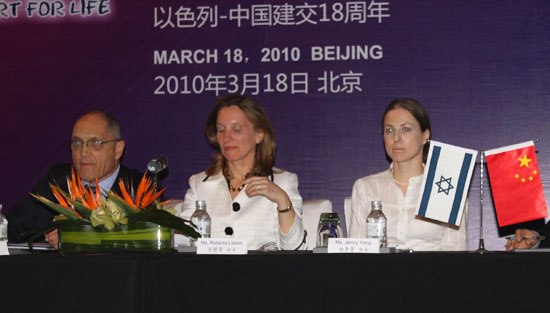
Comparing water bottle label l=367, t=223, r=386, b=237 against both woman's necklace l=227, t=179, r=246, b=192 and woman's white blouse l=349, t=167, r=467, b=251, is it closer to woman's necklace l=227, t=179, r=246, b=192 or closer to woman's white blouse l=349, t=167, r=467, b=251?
woman's white blouse l=349, t=167, r=467, b=251

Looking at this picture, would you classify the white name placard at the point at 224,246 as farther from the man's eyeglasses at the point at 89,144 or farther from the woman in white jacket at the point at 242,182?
the man's eyeglasses at the point at 89,144

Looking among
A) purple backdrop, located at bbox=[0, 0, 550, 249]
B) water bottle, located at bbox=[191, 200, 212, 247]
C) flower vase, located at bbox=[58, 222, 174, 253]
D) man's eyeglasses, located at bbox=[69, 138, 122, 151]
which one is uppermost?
purple backdrop, located at bbox=[0, 0, 550, 249]

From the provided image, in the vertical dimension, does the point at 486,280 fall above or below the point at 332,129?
below

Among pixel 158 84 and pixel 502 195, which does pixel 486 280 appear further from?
pixel 158 84

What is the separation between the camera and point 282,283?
84.0 inches

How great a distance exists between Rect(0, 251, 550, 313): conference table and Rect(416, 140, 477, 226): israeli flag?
61 centimetres

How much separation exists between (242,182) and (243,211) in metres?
0.18

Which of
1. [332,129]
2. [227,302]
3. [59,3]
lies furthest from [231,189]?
[59,3]

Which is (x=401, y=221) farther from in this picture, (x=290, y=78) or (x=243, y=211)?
(x=290, y=78)

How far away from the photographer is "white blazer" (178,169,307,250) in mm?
3576

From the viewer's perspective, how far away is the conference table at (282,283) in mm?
2100

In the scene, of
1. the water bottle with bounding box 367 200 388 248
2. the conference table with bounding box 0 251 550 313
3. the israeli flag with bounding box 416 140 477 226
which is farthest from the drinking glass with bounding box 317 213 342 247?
the conference table with bounding box 0 251 550 313

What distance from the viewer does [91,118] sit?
402 cm

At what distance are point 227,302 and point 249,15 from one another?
9.70ft
